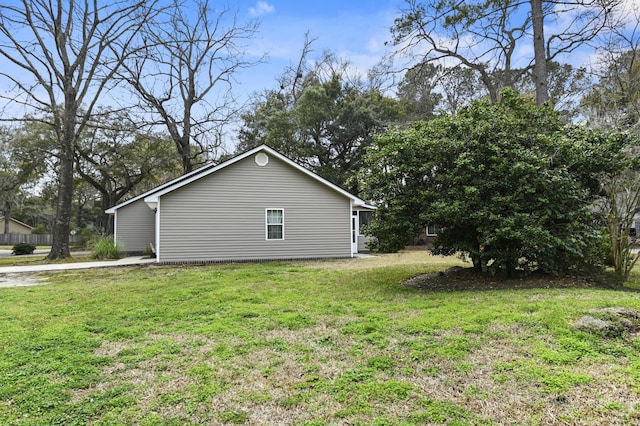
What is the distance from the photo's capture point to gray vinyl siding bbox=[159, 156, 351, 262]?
13.3 metres

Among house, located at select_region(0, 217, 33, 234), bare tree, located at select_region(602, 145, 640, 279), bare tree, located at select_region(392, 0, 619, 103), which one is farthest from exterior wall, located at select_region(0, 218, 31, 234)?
bare tree, located at select_region(602, 145, 640, 279)

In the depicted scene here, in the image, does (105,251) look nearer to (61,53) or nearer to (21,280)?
(21,280)

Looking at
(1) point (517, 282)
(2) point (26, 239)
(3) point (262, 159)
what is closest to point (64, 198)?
(3) point (262, 159)

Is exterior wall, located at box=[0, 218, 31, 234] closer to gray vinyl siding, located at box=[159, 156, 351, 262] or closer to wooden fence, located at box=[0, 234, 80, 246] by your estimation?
wooden fence, located at box=[0, 234, 80, 246]

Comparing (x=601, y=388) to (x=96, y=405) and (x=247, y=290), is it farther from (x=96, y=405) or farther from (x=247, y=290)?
(x=247, y=290)

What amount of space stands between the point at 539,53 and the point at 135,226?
19.5 metres

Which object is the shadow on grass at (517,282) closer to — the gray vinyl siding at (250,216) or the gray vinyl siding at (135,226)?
the gray vinyl siding at (250,216)

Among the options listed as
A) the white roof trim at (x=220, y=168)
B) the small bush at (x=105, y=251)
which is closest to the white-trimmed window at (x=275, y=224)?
the white roof trim at (x=220, y=168)

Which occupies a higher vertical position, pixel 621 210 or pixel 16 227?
pixel 16 227

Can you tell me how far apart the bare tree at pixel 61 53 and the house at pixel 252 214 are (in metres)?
6.06

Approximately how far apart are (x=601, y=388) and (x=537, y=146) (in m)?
5.40

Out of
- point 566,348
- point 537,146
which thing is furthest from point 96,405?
point 537,146

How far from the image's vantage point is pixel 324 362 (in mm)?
3688

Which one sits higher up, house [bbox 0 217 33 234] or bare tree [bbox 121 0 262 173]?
bare tree [bbox 121 0 262 173]
